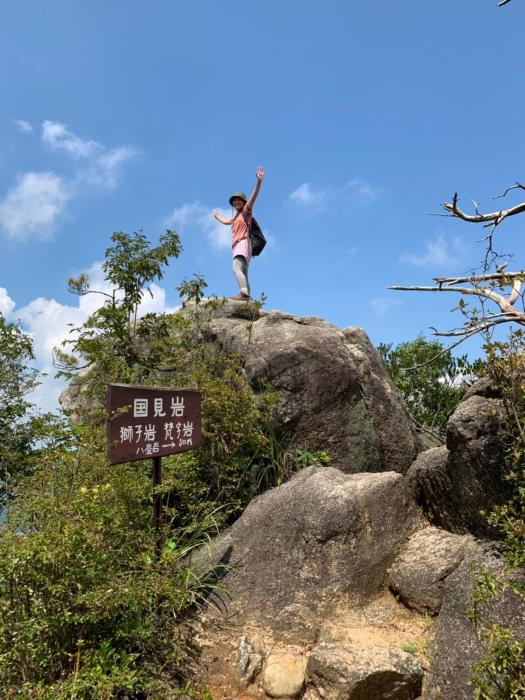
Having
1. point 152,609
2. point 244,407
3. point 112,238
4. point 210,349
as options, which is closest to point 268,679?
point 152,609

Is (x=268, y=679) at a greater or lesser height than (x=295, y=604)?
lesser

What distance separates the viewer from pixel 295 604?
5395 millimetres

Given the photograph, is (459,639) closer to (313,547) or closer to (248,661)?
(313,547)

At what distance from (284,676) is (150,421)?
2.70m

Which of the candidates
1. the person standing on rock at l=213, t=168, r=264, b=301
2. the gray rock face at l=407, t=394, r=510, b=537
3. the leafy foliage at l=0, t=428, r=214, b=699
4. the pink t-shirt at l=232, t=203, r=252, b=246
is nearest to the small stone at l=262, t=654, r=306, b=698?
the leafy foliage at l=0, t=428, r=214, b=699

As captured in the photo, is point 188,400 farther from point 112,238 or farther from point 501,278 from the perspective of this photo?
point 112,238

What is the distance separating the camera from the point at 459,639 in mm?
4559

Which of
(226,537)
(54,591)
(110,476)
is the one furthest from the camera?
(226,537)

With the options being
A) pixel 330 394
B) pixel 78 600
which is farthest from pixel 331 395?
pixel 78 600

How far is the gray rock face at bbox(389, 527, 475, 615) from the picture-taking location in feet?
17.5

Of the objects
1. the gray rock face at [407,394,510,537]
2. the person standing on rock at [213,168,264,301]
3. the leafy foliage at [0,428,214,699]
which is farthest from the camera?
the person standing on rock at [213,168,264,301]

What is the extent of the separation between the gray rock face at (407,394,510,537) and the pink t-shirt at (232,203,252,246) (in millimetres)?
6248

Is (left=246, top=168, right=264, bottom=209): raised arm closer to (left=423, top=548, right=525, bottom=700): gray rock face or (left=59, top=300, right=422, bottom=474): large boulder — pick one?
(left=59, top=300, right=422, bottom=474): large boulder

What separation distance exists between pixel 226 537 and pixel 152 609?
1.73 metres
